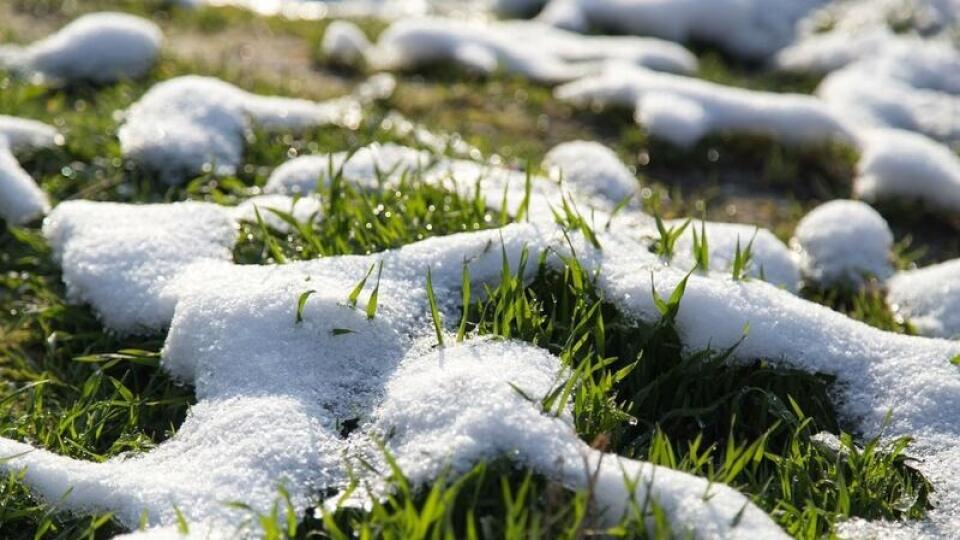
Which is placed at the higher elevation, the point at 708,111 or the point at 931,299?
the point at 708,111

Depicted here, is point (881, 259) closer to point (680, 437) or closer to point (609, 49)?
point (680, 437)

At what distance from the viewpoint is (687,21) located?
643 cm

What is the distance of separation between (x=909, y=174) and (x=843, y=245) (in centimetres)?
80

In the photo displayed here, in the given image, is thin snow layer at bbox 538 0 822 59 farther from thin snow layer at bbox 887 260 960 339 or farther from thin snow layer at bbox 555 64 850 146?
thin snow layer at bbox 887 260 960 339

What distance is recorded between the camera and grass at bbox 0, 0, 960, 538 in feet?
5.77

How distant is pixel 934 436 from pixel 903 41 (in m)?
4.67

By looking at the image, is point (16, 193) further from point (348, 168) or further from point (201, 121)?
point (348, 168)

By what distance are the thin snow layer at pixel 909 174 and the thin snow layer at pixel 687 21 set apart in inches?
105

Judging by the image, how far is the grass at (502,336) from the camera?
1.76 metres

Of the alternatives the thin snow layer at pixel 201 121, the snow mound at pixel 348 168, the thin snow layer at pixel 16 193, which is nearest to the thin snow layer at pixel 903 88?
the snow mound at pixel 348 168

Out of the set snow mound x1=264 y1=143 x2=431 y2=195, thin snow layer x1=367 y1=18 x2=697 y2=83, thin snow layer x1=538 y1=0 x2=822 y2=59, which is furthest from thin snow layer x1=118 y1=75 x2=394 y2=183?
thin snow layer x1=538 y1=0 x2=822 y2=59

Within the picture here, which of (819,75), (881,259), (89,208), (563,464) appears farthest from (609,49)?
(563,464)

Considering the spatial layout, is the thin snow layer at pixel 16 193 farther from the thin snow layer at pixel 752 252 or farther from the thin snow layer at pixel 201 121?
the thin snow layer at pixel 752 252

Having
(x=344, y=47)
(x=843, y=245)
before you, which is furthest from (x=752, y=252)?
(x=344, y=47)
